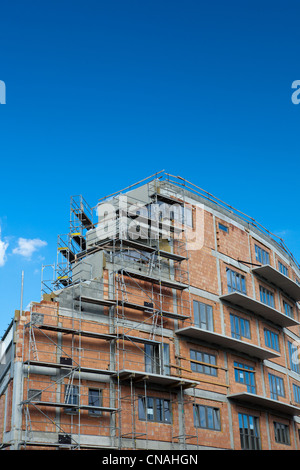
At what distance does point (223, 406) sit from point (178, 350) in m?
4.65

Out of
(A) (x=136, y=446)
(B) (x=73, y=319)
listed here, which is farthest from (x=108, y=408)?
(B) (x=73, y=319)

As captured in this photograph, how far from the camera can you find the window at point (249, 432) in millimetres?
39500

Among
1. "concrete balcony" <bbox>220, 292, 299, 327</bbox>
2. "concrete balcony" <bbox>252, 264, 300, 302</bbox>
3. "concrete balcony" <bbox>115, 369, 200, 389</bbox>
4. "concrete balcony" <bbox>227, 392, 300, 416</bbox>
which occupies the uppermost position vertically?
"concrete balcony" <bbox>252, 264, 300, 302</bbox>

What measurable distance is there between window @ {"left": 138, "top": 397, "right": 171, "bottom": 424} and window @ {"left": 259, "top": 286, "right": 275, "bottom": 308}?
46.1ft

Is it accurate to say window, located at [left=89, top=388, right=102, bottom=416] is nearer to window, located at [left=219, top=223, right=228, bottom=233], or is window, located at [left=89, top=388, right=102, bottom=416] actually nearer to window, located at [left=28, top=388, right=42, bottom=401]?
window, located at [left=28, top=388, right=42, bottom=401]

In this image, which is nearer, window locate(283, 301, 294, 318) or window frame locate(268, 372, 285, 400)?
window frame locate(268, 372, 285, 400)

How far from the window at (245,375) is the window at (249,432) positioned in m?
1.91

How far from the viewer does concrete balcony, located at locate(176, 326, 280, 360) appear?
123 feet

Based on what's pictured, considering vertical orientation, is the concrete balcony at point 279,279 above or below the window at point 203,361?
above

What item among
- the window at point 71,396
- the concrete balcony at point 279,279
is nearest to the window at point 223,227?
the concrete balcony at point 279,279

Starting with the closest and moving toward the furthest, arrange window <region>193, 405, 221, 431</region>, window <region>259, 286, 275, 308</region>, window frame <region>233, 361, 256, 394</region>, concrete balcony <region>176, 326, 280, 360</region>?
window <region>193, 405, 221, 431</region> → concrete balcony <region>176, 326, 280, 360</region> → window frame <region>233, 361, 256, 394</region> → window <region>259, 286, 275, 308</region>

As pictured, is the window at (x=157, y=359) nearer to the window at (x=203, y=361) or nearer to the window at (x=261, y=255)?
the window at (x=203, y=361)

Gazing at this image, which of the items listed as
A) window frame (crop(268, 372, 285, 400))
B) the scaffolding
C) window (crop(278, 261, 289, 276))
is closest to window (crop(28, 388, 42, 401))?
the scaffolding
